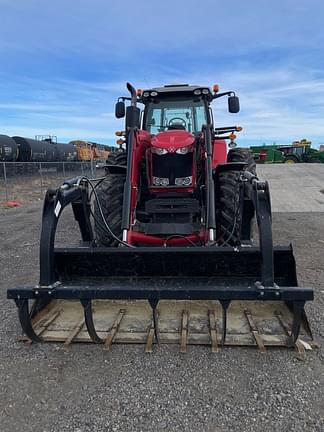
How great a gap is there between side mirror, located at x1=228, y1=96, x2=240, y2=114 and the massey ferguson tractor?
1331 mm

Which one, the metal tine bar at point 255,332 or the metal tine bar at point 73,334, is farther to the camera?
the metal tine bar at point 73,334

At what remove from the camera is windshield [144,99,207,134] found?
5.71 metres

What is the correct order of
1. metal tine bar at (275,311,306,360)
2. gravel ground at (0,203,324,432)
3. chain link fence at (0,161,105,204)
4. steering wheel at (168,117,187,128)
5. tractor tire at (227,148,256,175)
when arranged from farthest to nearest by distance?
chain link fence at (0,161,105,204) → tractor tire at (227,148,256,175) → steering wheel at (168,117,187,128) → metal tine bar at (275,311,306,360) → gravel ground at (0,203,324,432)

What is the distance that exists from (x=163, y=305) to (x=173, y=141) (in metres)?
1.95

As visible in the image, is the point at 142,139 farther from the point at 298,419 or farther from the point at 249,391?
the point at 298,419

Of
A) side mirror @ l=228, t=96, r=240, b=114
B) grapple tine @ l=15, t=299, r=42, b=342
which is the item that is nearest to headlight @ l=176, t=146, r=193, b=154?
side mirror @ l=228, t=96, r=240, b=114

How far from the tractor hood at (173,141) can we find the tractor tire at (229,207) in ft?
2.03

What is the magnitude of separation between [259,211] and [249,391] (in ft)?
4.50

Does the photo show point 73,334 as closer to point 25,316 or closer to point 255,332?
point 25,316

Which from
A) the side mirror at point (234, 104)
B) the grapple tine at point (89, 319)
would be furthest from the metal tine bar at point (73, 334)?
the side mirror at point (234, 104)

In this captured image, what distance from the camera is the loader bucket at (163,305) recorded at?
3029 mm

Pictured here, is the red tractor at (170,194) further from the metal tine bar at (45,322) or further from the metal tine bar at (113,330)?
the metal tine bar at (45,322)

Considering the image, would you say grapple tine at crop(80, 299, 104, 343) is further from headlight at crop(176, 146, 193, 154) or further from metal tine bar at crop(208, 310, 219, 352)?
headlight at crop(176, 146, 193, 154)

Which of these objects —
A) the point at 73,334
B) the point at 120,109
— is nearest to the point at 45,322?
the point at 73,334
